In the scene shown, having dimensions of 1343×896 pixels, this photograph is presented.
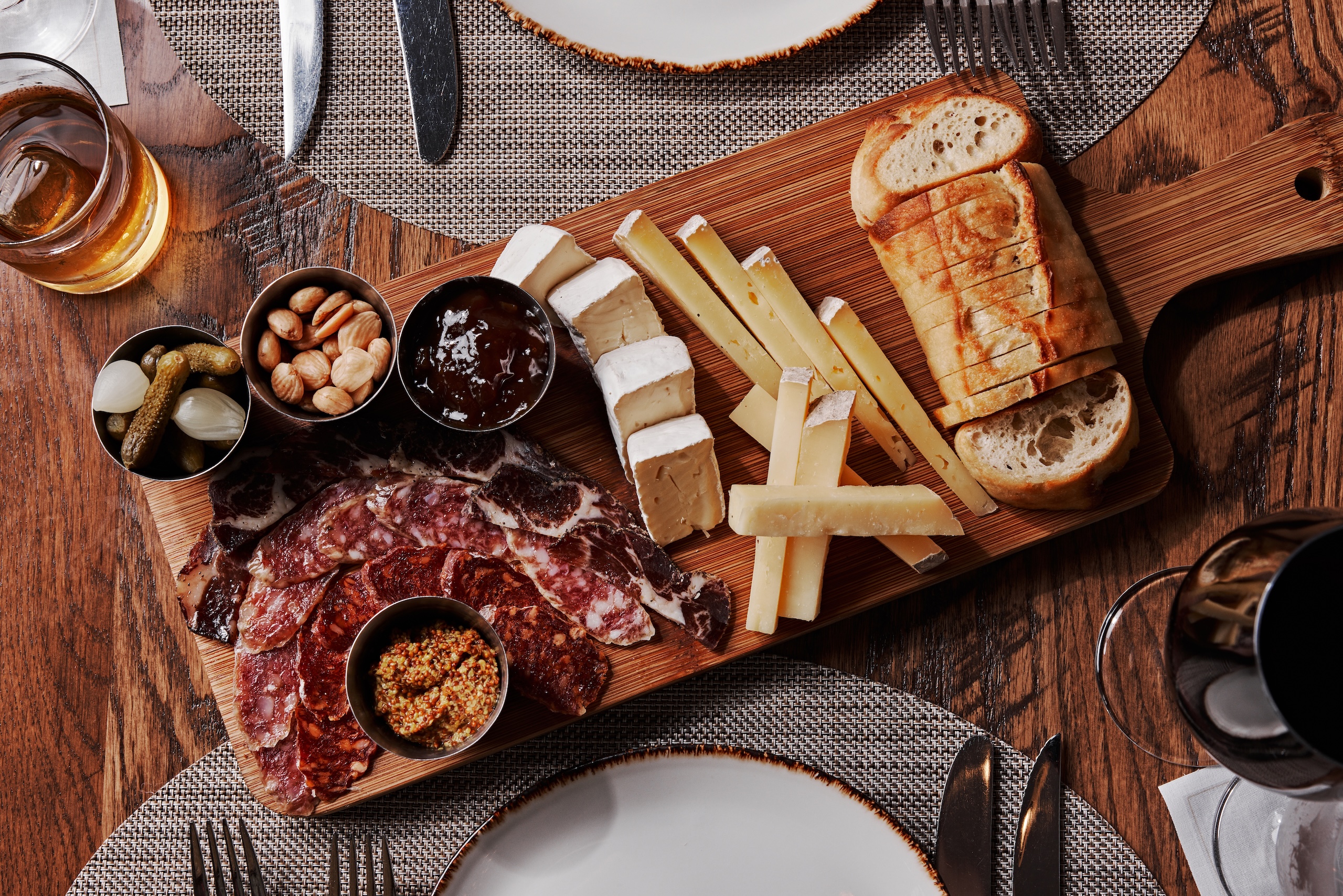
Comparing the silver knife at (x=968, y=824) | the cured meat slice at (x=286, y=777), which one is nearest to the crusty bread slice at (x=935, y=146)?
the silver knife at (x=968, y=824)

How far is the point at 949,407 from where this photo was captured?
5.60 feet

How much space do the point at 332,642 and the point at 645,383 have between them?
0.79 m

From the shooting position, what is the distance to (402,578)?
Result: 170 centimetres

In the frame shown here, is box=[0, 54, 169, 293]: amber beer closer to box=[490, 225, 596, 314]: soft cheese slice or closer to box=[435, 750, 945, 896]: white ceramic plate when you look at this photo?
box=[490, 225, 596, 314]: soft cheese slice

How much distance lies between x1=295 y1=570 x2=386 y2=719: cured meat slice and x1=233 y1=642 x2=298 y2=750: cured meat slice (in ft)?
0.10

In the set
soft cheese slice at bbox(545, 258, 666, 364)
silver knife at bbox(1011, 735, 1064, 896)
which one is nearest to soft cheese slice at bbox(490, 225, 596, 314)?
soft cheese slice at bbox(545, 258, 666, 364)

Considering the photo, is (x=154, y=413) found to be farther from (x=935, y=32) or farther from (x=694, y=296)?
(x=935, y=32)

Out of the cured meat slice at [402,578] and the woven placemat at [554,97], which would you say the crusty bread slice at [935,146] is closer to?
the woven placemat at [554,97]

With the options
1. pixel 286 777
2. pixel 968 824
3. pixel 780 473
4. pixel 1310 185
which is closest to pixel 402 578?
pixel 286 777

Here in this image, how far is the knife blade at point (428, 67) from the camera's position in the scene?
1.81 metres

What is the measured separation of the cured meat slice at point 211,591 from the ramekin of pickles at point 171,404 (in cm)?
19

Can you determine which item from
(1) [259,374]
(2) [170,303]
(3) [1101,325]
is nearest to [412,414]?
(1) [259,374]

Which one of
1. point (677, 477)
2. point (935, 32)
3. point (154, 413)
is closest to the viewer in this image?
point (154, 413)

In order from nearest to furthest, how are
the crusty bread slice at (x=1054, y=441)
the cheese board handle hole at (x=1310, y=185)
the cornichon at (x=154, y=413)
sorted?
the cornichon at (x=154, y=413)
the crusty bread slice at (x=1054, y=441)
the cheese board handle hole at (x=1310, y=185)
